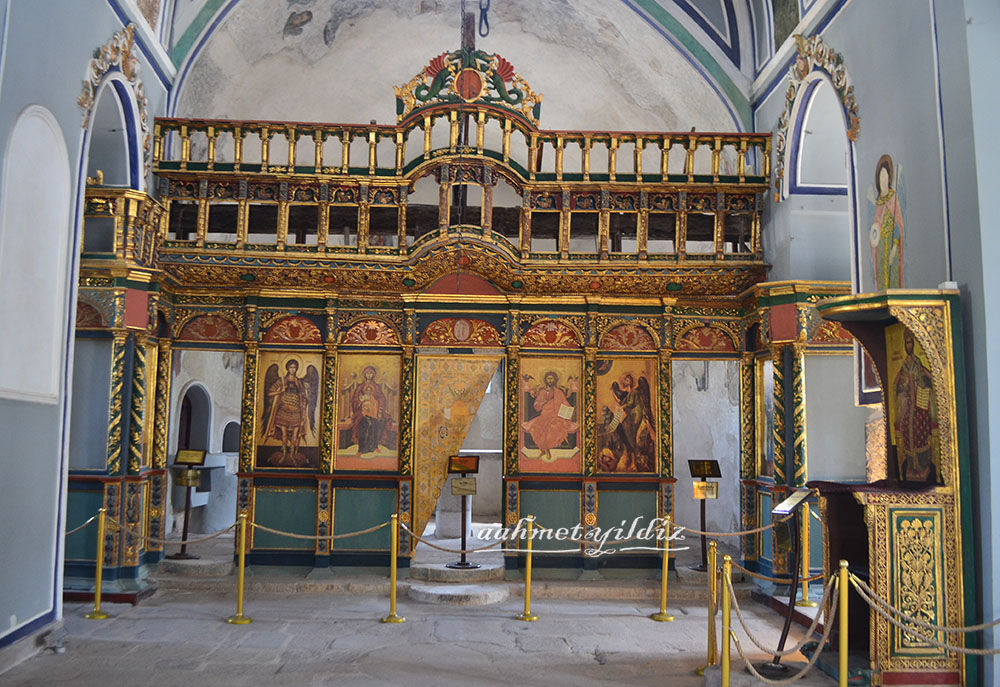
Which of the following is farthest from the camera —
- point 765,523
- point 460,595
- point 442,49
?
point 442,49

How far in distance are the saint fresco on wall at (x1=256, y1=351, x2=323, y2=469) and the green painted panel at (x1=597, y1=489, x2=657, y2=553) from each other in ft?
12.1

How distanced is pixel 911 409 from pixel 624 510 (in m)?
4.98

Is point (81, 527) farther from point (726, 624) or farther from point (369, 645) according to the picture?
point (726, 624)

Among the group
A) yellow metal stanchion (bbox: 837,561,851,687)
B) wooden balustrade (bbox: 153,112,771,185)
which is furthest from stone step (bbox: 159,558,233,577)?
yellow metal stanchion (bbox: 837,561,851,687)

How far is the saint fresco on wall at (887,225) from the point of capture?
705 cm

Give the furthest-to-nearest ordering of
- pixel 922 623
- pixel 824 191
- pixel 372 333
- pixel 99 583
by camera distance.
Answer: pixel 372 333, pixel 824 191, pixel 99 583, pixel 922 623

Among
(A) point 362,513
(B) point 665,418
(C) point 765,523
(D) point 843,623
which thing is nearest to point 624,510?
(B) point 665,418

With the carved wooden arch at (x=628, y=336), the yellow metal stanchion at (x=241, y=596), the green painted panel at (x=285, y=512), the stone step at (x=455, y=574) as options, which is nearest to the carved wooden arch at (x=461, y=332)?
the carved wooden arch at (x=628, y=336)

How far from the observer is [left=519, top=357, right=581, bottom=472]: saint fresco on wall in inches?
433

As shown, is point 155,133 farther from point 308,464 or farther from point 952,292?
point 952,292

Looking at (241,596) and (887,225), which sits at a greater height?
(887,225)

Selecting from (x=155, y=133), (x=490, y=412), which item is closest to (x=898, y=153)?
(x=155, y=133)

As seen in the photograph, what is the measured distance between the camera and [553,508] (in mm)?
10938

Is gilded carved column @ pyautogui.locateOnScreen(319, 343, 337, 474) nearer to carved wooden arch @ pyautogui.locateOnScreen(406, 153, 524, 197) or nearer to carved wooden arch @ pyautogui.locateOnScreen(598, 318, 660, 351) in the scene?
carved wooden arch @ pyautogui.locateOnScreen(406, 153, 524, 197)
